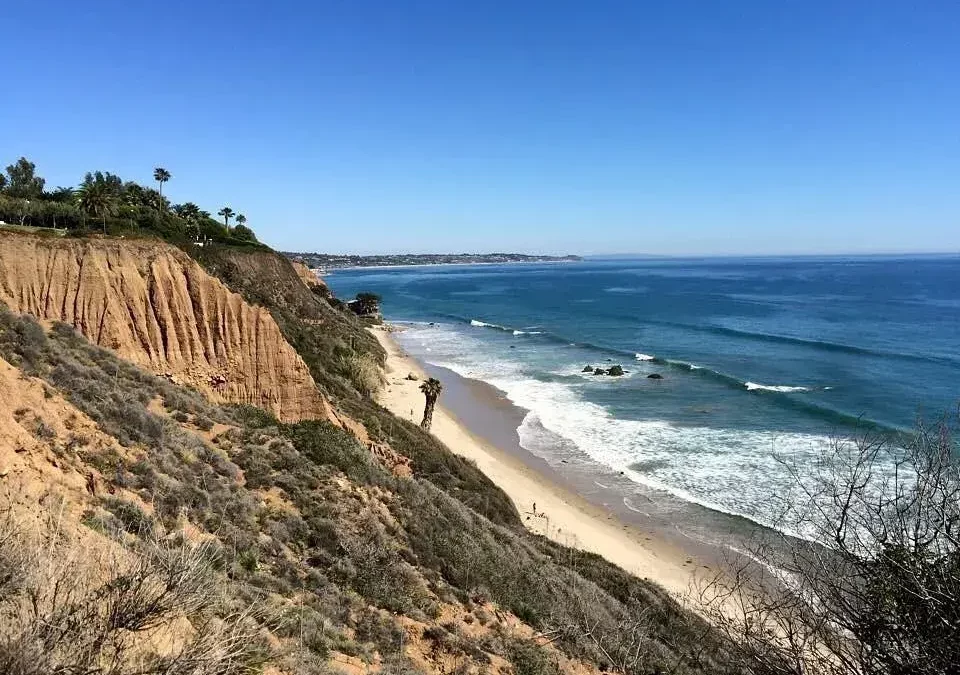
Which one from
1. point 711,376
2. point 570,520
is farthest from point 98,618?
point 711,376

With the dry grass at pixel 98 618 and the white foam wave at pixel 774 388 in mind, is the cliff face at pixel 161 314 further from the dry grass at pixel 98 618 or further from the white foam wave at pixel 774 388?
the white foam wave at pixel 774 388

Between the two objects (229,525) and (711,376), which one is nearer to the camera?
(229,525)

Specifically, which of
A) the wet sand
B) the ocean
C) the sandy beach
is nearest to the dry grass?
the ocean

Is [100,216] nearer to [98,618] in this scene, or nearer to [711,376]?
[98,618]

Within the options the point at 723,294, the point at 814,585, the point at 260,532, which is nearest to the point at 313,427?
the point at 260,532

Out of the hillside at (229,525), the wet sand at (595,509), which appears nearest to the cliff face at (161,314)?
the hillside at (229,525)

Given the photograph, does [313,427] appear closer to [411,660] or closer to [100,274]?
[100,274]
